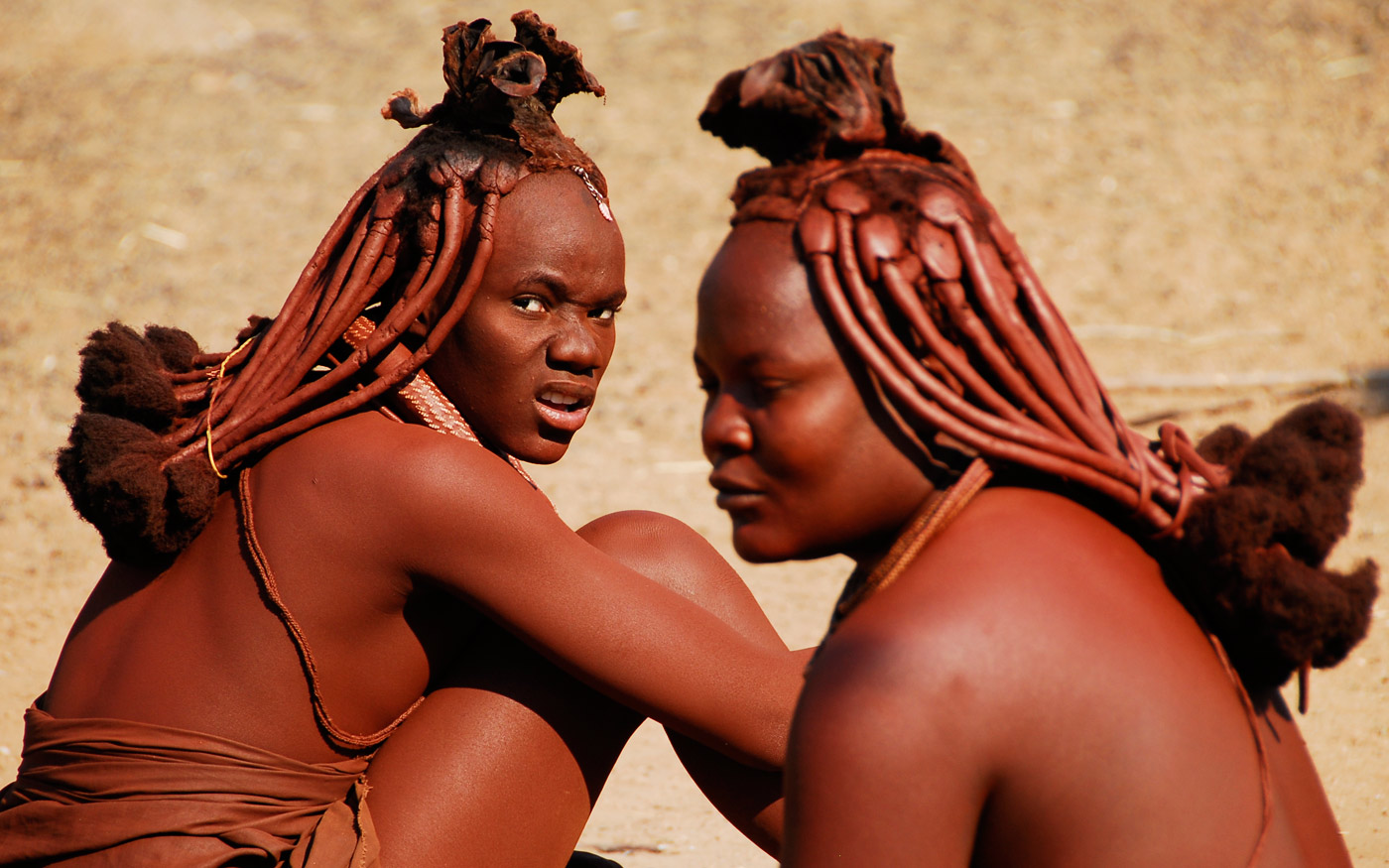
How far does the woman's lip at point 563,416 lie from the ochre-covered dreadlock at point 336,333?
0.95ft

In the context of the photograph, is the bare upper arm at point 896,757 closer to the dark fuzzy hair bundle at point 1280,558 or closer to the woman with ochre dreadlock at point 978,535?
the woman with ochre dreadlock at point 978,535

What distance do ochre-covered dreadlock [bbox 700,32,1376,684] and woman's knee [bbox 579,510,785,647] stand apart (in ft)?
3.80

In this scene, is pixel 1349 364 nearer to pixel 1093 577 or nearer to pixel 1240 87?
pixel 1240 87

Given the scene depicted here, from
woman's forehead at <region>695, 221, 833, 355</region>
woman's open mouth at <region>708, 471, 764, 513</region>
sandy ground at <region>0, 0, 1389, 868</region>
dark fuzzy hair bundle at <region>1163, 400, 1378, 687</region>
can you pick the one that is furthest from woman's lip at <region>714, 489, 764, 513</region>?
sandy ground at <region>0, 0, 1389, 868</region>

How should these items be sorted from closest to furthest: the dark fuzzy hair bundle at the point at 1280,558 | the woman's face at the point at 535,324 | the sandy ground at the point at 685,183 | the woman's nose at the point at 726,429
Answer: the dark fuzzy hair bundle at the point at 1280,558
the woman's nose at the point at 726,429
the woman's face at the point at 535,324
the sandy ground at the point at 685,183

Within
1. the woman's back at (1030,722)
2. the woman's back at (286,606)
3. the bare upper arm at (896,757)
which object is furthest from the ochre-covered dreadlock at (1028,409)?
the woman's back at (286,606)

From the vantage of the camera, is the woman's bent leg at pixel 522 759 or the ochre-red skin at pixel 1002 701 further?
the woman's bent leg at pixel 522 759

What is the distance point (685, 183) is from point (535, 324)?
7110mm

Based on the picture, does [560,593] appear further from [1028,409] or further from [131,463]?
[1028,409]

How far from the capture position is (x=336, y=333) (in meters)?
2.63

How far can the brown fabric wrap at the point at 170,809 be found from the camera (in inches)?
91.5

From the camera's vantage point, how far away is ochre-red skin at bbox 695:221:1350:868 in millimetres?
1494

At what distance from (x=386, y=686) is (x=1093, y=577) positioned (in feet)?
4.90

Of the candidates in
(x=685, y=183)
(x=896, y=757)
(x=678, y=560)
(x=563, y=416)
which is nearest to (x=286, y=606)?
(x=563, y=416)
